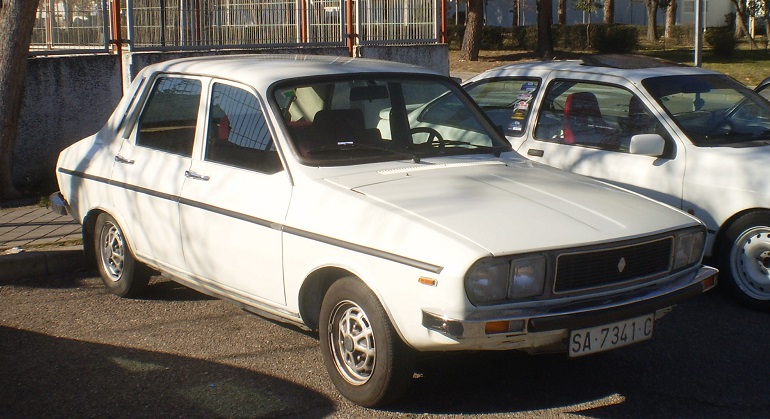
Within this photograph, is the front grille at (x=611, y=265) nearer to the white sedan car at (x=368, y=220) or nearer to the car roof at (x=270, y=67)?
the white sedan car at (x=368, y=220)

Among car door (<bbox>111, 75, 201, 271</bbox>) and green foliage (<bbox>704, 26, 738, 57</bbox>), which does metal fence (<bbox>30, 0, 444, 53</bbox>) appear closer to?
car door (<bbox>111, 75, 201, 271</bbox>)

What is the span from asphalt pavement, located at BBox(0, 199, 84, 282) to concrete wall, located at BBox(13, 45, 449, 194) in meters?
0.95

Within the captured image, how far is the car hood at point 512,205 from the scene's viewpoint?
4.41 meters

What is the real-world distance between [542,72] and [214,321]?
360cm

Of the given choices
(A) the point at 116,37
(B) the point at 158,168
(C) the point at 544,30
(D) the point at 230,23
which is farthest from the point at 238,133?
(C) the point at 544,30

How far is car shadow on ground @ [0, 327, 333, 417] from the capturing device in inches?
187

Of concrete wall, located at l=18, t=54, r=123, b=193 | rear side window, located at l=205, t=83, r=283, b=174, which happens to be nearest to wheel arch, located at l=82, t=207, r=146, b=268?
rear side window, located at l=205, t=83, r=283, b=174

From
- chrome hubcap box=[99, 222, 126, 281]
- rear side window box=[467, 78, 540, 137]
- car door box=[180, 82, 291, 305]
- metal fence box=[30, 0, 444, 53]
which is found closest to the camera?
car door box=[180, 82, 291, 305]

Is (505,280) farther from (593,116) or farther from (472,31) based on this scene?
(472,31)

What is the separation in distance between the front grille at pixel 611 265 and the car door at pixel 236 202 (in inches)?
61.3

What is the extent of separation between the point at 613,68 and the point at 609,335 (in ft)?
12.3

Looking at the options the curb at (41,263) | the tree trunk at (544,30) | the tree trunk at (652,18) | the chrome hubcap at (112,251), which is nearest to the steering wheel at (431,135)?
the chrome hubcap at (112,251)

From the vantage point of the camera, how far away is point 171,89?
6.43 meters

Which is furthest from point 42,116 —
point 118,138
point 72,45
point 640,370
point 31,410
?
point 640,370
